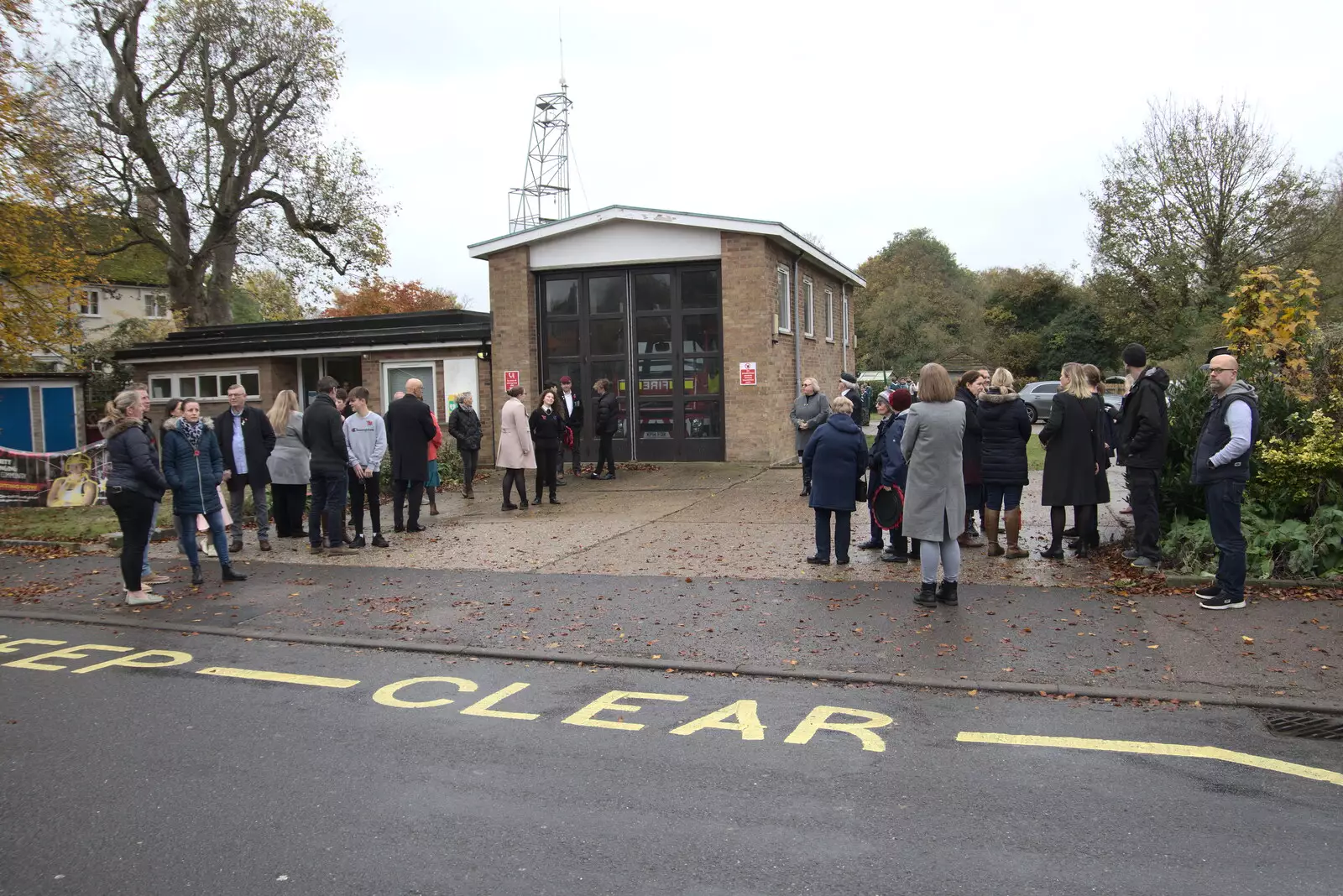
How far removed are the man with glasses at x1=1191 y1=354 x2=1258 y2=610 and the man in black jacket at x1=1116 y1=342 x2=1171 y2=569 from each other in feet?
3.35

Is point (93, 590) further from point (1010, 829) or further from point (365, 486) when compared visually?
point (1010, 829)

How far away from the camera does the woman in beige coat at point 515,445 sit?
1414 cm

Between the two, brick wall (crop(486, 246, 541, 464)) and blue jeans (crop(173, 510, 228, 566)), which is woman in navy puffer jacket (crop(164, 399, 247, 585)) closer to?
blue jeans (crop(173, 510, 228, 566))

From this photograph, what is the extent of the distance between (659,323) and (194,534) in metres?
11.6

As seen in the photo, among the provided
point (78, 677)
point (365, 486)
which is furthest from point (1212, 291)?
point (78, 677)

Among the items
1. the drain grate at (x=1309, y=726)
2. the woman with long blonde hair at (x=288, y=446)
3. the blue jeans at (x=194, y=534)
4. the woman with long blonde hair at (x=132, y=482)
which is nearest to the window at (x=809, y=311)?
the woman with long blonde hair at (x=288, y=446)

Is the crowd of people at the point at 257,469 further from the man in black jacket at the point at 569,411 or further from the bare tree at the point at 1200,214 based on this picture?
the bare tree at the point at 1200,214

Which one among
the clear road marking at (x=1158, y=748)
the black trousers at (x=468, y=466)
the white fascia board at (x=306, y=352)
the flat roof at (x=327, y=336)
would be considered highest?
the flat roof at (x=327, y=336)

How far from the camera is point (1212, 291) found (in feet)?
118

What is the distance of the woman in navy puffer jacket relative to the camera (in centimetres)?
968

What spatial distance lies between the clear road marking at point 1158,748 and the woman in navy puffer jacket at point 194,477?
771 centimetres

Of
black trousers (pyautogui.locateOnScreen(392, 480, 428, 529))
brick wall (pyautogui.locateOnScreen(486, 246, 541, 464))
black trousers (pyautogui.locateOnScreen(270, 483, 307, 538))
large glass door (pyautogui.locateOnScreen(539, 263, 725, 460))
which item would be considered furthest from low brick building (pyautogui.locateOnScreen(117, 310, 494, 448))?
black trousers (pyautogui.locateOnScreen(270, 483, 307, 538))

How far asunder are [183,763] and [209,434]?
5.60 meters

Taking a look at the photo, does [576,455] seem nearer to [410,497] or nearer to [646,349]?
[646,349]
